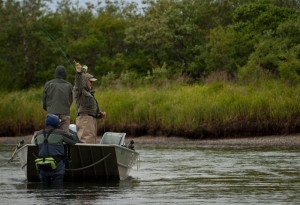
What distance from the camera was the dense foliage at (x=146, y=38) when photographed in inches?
2014

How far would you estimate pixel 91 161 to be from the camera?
1864 centimetres

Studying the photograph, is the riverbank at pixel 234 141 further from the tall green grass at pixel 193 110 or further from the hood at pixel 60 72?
the hood at pixel 60 72

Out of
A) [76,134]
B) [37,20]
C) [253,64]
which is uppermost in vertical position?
[37,20]

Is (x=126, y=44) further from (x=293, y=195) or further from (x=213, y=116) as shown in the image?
(x=293, y=195)

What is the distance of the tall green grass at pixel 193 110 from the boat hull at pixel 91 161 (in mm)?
12984

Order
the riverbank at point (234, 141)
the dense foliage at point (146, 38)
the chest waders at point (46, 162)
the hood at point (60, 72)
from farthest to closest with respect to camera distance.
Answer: the dense foliage at point (146, 38) < the riverbank at point (234, 141) < the hood at point (60, 72) < the chest waders at point (46, 162)

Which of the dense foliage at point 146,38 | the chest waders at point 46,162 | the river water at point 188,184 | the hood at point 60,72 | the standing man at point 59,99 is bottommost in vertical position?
the river water at point 188,184

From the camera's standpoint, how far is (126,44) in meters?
60.1

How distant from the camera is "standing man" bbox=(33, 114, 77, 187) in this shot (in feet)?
57.5

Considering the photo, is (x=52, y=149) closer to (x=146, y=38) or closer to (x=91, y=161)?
(x=91, y=161)

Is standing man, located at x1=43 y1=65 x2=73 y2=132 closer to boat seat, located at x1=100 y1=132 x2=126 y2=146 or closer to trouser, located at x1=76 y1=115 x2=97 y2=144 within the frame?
trouser, located at x1=76 y1=115 x2=97 y2=144

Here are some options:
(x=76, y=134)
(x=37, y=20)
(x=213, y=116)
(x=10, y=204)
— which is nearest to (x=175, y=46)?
(x=37, y=20)

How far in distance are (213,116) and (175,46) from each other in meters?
22.2

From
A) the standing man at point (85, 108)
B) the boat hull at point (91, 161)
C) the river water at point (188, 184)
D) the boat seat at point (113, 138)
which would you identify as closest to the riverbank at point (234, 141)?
the river water at point (188, 184)
